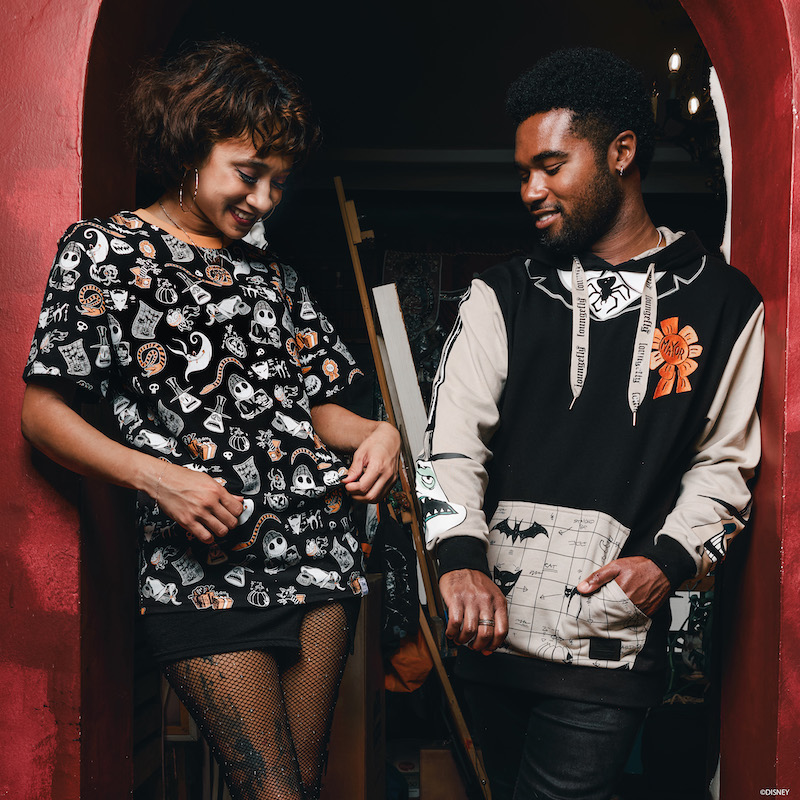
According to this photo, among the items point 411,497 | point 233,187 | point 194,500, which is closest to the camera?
point 194,500

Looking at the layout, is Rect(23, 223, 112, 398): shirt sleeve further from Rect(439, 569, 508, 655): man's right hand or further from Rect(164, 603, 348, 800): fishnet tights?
Rect(439, 569, 508, 655): man's right hand

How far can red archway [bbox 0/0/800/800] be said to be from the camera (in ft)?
5.59

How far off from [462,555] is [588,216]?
2.60ft

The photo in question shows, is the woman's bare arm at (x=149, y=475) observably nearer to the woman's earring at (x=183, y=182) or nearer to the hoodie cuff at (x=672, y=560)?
the woman's earring at (x=183, y=182)

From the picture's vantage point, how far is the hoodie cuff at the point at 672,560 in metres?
1.54

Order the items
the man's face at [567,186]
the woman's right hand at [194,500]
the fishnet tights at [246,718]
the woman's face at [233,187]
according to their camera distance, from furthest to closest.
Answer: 1. the man's face at [567,186]
2. the woman's face at [233,187]
3. the fishnet tights at [246,718]
4. the woman's right hand at [194,500]

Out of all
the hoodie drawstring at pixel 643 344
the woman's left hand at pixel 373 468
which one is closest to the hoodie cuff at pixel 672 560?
the hoodie drawstring at pixel 643 344

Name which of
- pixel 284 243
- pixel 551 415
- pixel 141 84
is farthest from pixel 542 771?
pixel 284 243

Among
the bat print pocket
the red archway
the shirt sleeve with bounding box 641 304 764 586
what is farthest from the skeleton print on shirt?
the shirt sleeve with bounding box 641 304 764 586

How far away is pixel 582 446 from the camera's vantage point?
1.65 meters

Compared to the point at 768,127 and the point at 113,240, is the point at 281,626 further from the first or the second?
the point at 768,127

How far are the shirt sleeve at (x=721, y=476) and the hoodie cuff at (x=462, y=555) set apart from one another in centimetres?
32

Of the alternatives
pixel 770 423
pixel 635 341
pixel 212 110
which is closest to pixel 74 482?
pixel 212 110

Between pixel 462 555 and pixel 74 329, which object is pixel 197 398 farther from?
pixel 462 555
